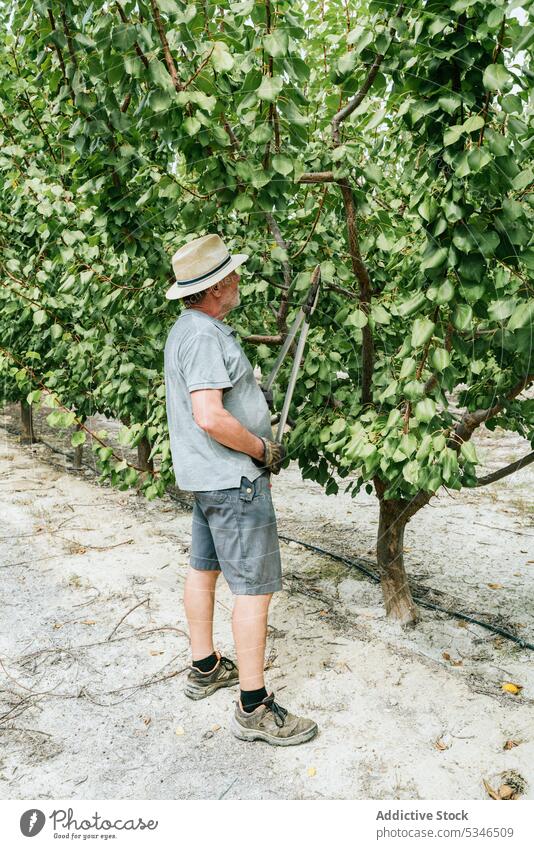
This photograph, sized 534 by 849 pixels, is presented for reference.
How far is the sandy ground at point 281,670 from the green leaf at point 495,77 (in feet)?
6.77

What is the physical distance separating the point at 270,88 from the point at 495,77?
1.94 ft

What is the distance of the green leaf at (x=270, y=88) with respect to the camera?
1.91 meters

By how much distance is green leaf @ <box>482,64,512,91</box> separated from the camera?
1723 millimetres

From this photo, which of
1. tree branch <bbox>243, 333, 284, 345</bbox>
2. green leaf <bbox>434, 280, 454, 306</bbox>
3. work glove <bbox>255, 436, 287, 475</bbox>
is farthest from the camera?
tree branch <bbox>243, 333, 284, 345</bbox>

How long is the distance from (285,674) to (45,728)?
96 cm

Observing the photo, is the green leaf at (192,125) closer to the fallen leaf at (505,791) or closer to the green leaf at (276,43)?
the green leaf at (276,43)

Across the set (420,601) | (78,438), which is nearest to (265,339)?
(78,438)

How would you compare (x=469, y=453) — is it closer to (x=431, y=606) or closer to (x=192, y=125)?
(x=192, y=125)

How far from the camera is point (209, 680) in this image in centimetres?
278

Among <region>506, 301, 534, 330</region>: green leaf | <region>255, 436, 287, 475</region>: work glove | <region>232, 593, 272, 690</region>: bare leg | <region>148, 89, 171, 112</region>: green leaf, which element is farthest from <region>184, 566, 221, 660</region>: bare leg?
<region>148, 89, 171, 112</region>: green leaf

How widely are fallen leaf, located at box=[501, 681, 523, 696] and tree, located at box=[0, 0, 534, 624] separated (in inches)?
24.7

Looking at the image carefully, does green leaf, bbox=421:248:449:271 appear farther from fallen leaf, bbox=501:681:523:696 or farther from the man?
fallen leaf, bbox=501:681:523:696

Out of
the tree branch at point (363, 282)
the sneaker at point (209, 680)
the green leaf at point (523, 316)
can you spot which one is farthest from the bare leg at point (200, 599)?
the green leaf at point (523, 316)

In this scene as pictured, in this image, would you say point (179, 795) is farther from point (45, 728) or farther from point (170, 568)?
point (170, 568)
